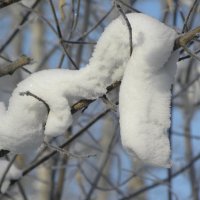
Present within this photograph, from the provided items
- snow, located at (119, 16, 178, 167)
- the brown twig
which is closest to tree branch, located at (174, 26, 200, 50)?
snow, located at (119, 16, 178, 167)

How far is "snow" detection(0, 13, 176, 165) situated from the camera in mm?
1093

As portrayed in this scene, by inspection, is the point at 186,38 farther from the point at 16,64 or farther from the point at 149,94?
the point at 16,64

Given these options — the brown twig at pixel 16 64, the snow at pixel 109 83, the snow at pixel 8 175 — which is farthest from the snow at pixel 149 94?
the snow at pixel 8 175

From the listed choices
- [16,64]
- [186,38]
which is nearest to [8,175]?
[16,64]

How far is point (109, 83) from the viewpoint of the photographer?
117 centimetres

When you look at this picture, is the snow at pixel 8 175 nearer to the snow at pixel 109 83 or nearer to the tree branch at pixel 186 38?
the snow at pixel 109 83

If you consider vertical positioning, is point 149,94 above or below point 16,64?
below

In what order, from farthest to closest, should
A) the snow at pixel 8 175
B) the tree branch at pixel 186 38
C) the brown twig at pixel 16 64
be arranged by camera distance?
the snow at pixel 8 175 → the brown twig at pixel 16 64 → the tree branch at pixel 186 38

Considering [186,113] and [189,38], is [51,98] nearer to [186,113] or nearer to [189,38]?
[189,38]

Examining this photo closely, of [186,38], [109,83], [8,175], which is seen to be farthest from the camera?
[8,175]

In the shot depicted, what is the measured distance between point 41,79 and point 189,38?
38 centimetres

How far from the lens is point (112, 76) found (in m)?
1.16

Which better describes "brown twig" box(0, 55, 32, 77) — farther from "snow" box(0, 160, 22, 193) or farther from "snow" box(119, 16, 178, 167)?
"snow" box(0, 160, 22, 193)

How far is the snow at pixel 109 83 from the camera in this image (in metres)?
1.09
